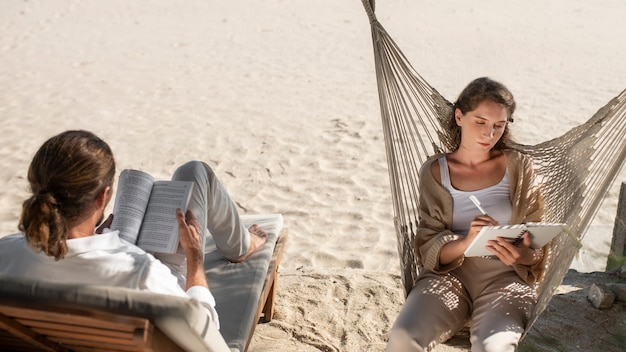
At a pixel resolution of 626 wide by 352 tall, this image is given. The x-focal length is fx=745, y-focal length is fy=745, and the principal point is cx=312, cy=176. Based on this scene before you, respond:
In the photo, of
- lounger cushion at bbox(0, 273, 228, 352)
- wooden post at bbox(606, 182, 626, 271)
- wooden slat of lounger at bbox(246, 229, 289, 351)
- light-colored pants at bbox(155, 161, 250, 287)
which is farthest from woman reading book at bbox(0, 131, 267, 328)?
wooden post at bbox(606, 182, 626, 271)

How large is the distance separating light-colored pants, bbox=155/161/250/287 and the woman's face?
0.73 metres

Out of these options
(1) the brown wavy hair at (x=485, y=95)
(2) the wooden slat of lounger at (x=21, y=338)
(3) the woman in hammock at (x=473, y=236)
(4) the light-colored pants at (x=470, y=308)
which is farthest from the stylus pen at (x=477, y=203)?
(2) the wooden slat of lounger at (x=21, y=338)

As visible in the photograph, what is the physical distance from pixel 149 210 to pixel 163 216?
67mm

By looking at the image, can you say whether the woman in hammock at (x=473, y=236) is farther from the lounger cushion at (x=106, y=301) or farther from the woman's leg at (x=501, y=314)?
the lounger cushion at (x=106, y=301)

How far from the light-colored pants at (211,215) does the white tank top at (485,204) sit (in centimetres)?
65

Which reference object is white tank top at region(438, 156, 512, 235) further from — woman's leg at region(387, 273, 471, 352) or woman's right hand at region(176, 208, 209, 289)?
woman's right hand at region(176, 208, 209, 289)

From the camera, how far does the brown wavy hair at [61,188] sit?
4.73 ft

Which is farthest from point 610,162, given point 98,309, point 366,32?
point 366,32

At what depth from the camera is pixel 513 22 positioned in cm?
787

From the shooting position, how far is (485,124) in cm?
203

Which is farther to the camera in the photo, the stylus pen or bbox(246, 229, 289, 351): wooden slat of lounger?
bbox(246, 229, 289, 351): wooden slat of lounger

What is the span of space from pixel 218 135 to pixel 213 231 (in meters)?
2.52

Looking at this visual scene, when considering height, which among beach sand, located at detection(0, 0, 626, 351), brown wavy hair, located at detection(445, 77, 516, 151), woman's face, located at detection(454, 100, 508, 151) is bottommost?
beach sand, located at detection(0, 0, 626, 351)

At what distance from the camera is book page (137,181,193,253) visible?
6.31ft
